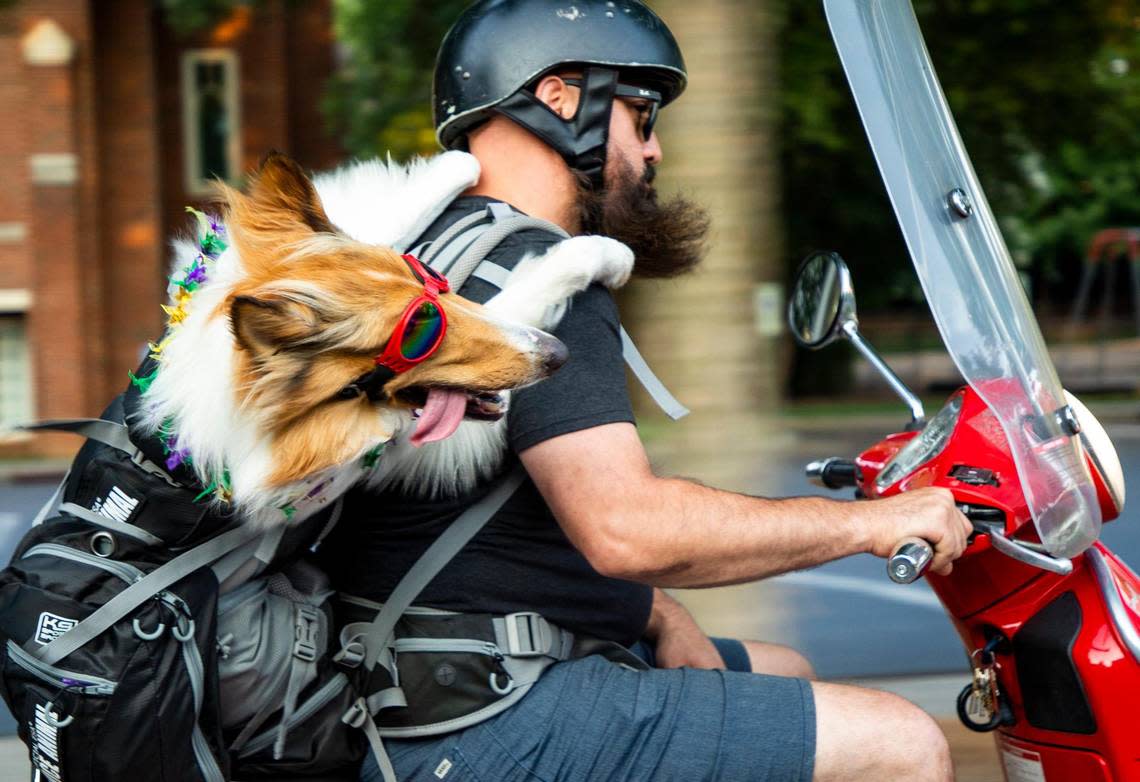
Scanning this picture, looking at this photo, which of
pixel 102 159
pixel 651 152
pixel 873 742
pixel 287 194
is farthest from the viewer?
pixel 102 159

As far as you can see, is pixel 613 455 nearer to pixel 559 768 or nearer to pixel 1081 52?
pixel 559 768

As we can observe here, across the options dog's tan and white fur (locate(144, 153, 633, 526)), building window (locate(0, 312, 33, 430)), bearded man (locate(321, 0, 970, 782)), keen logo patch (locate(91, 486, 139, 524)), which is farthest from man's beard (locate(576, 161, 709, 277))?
building window (locate(0, 312, 33, 430))

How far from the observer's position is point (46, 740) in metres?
1.94

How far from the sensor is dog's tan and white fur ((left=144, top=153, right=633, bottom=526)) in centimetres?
183

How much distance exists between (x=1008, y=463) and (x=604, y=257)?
2.34ft

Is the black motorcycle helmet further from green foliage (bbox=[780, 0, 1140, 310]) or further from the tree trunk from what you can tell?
green foliage (bbox=[780, 0, 1140, 310])

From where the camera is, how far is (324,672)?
2150 mm

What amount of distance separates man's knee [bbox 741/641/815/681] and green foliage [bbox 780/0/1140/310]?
483 inches

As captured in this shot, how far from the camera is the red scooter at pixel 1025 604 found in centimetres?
230

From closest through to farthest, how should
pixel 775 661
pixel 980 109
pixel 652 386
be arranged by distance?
pixel 652 386
pixel 775 661
pixel 980 109

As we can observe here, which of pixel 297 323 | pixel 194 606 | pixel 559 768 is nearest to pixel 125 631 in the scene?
pixel 194 606

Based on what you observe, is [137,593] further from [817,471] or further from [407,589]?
[817,471]

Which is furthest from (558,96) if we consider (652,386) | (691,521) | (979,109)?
(979,109)

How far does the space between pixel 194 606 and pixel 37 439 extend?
20023mm
